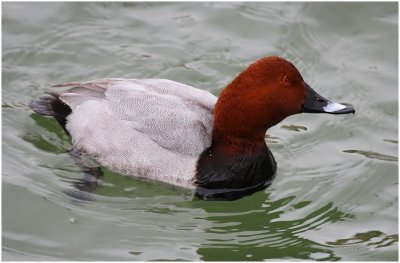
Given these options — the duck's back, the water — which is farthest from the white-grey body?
the water

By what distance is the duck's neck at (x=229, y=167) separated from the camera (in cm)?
629

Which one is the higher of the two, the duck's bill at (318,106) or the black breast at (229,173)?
the duck's bill at (318,106)

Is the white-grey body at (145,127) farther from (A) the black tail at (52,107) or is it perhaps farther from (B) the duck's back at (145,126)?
(A) the black tail at (52,107)

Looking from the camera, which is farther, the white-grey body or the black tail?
the black tail

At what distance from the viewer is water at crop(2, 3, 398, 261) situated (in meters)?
5.90

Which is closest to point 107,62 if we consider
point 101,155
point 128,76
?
point 128,76

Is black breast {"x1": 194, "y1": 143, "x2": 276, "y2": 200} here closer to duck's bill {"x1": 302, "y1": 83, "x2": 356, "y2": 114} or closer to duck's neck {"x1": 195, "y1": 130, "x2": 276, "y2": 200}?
duck's neck {"x1": 195, "y1": 130, "x2": 276, "y2": 200}

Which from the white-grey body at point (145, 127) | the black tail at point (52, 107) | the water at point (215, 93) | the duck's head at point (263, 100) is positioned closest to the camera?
the water at point (215, 93)

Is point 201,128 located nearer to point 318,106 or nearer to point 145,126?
point 145,126

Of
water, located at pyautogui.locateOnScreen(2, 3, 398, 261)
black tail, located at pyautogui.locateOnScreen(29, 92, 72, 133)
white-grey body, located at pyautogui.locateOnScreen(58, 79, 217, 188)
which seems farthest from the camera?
black tail, located at pyautogui.locateOnScreen(29, 92, 72, 133)

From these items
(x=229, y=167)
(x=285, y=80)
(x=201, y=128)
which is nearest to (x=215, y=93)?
(x=201, y=128)

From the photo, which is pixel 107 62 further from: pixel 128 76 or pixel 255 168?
pixel 255 168

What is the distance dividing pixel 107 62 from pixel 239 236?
292cm

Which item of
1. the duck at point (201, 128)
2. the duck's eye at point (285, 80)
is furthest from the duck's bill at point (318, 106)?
the duck's eye at point (285, 80)
